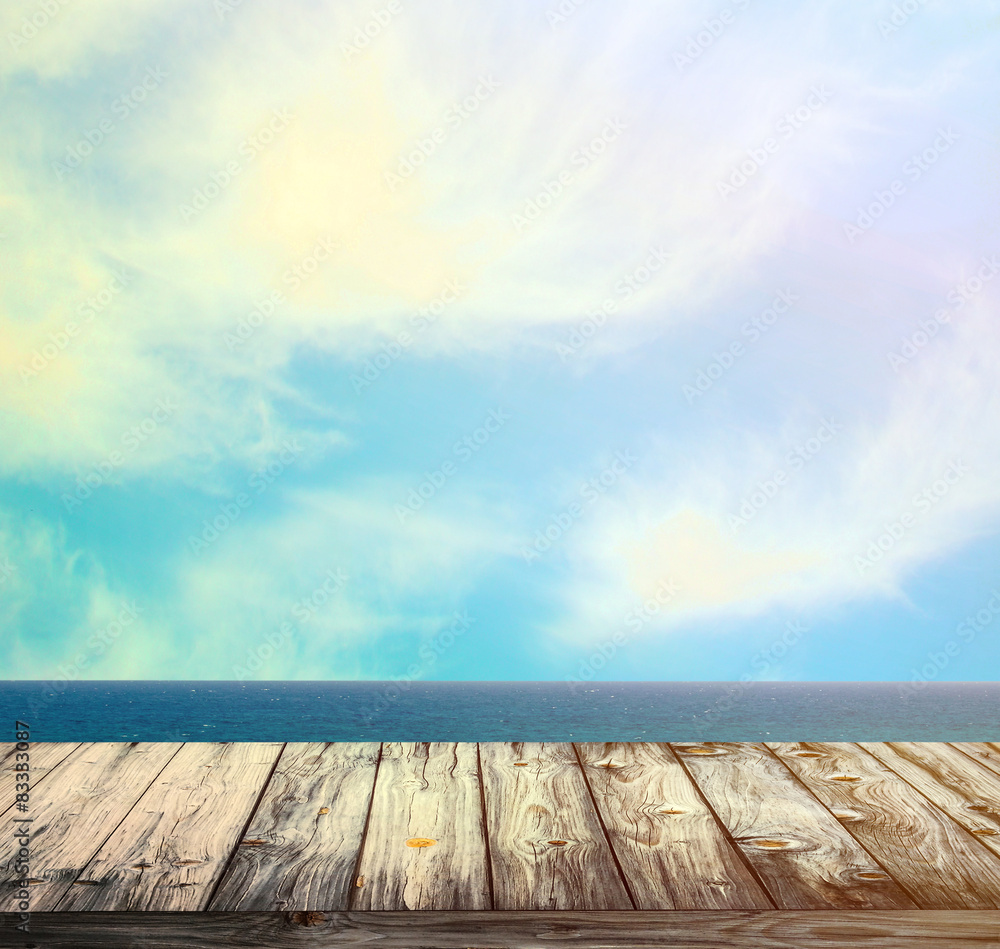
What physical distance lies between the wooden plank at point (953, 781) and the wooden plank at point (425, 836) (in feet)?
3.99

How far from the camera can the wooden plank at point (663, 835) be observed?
57.0 inches

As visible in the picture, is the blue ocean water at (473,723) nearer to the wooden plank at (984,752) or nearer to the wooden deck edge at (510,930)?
the wooden plank at (984,752)

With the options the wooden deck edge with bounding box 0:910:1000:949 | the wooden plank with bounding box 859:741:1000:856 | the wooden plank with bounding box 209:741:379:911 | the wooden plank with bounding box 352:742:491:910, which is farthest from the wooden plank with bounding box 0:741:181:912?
the wooden plank with bounding box 859:741:1000:856

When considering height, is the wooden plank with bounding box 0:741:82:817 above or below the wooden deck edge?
above

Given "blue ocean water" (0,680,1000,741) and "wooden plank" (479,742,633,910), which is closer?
"wooden plank" (479,742,633,910)

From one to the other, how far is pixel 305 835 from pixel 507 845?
47cm

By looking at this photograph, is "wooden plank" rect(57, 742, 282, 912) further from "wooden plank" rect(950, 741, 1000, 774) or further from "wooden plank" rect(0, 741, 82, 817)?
"wooden plank" rect(950, 741, 1000, 774)

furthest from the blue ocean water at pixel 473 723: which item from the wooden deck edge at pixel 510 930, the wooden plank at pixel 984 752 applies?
the wooden deck edge at pixel 510 930

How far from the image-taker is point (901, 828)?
1805mm

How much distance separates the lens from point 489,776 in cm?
211

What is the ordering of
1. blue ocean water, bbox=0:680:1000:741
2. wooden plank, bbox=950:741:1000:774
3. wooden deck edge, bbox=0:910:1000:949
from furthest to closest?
blue ocean water, bbox=0:680:1000:741
wooden plank, bbox=950:741:1000:774
wooden deck edge, bbox=0:910:1000:949

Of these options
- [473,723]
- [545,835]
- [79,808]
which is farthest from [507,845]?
[473,723]

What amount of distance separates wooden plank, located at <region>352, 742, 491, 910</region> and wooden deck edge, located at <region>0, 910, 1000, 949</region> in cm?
9

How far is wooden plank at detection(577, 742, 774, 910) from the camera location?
1449 mm
